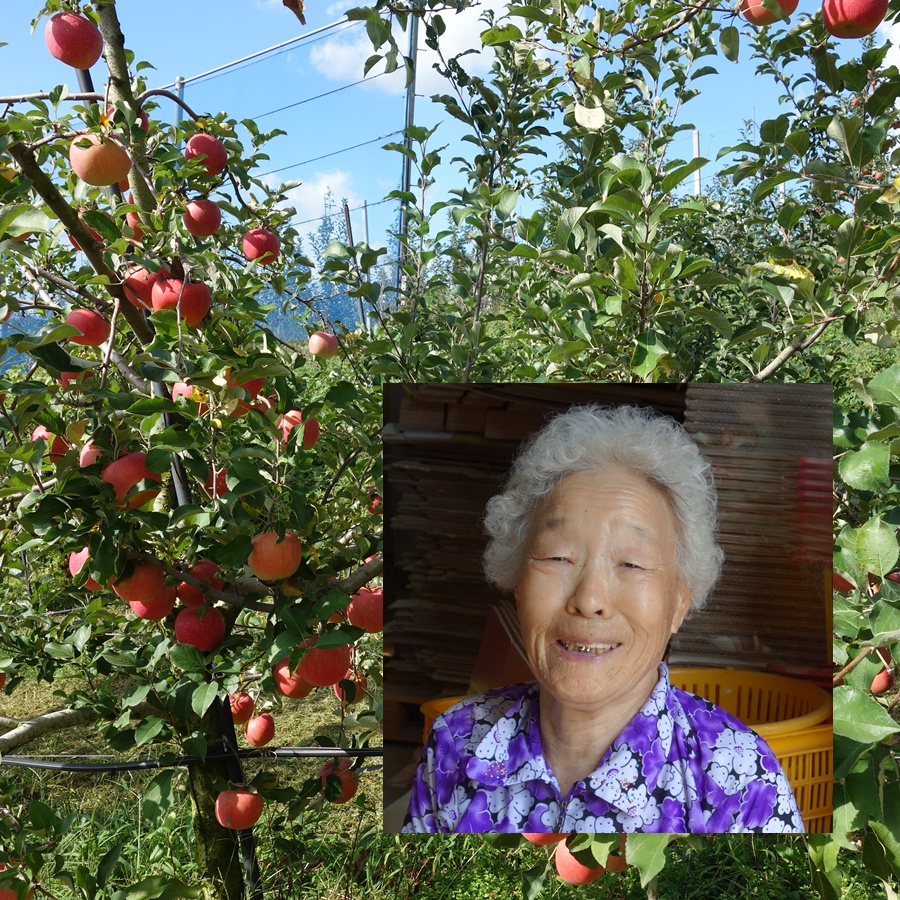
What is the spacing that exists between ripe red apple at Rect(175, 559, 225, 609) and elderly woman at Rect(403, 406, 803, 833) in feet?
1.91

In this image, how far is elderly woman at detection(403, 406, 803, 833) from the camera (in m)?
0.91

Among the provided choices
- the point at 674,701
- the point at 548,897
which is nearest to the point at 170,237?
the point at 674,701

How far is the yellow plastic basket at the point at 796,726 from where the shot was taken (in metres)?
0.91

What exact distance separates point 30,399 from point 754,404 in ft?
2.89

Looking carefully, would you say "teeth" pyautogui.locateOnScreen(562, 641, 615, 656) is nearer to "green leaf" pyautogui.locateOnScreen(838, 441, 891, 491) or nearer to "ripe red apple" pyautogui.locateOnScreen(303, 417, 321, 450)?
"green leaf" pyautogui.locateOnScreen(838, 441, 891, 491)

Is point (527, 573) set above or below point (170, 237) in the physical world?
below

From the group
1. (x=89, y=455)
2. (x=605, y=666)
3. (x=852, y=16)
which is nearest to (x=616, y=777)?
(x=605, y=666)

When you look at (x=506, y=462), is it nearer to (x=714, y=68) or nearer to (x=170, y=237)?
(x=170, y=237)

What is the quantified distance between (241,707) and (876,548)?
142 centimetres

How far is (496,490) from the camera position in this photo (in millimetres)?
965

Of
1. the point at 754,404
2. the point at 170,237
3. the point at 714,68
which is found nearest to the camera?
the point at 754,404

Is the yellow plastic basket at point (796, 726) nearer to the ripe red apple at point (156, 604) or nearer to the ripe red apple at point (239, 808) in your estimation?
the ripe red apple at point (156, 604)

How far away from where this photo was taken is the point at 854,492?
53.9 inches

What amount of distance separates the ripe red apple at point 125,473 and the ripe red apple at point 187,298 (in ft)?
0.85
